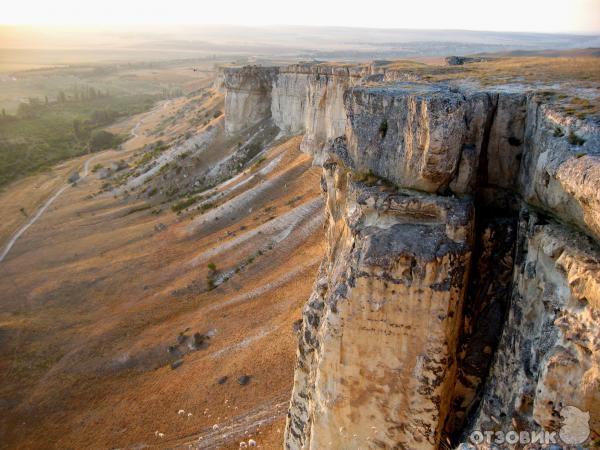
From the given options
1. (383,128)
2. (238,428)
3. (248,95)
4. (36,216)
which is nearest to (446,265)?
(383,128)

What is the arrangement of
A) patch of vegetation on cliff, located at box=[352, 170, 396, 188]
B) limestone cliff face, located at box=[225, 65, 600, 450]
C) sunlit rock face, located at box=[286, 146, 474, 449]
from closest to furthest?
limestone cliff face, located at box=[225, 65, 600, 450]
sunlit rock face, located at box=[286, 146, 474, 449]
patch of vegetation on cliff, located at box=[352, 170, 396, 188]

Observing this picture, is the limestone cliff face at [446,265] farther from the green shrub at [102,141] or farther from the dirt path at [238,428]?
the green shrub at [102,141]

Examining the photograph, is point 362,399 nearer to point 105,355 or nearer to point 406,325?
point 406,325

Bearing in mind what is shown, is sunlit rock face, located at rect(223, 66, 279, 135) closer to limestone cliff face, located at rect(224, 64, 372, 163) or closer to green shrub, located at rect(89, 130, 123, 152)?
limestone cliff face, located at rect(224, 64, 372, 163)

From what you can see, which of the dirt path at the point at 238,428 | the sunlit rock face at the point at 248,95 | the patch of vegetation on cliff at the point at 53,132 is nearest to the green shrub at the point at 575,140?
the dirt path at the point at 238,428

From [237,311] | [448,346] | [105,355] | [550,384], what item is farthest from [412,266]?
[105,355]

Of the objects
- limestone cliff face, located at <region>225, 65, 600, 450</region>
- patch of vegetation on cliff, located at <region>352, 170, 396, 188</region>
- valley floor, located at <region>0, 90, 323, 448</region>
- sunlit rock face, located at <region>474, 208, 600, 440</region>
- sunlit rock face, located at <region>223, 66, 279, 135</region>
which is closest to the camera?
sunlit rock face, located at <region>474, 208, 600, 440</region>

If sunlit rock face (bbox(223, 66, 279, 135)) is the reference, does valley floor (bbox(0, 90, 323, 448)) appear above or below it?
below

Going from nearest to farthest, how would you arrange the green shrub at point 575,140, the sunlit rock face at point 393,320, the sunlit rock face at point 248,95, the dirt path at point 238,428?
1. the green shrub at point 575,140
2. the sunlit rock face at point 393,320
3. the dirt path at point 238,428
4. the sunlit rock face at point 248,95

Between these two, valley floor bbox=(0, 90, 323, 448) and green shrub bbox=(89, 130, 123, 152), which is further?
green shrub bbox=(89, 130, 123, 152)

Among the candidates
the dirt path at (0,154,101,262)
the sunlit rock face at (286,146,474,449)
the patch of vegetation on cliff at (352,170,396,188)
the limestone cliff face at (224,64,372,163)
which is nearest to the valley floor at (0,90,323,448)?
the dirt path at (0,154,101,262)
